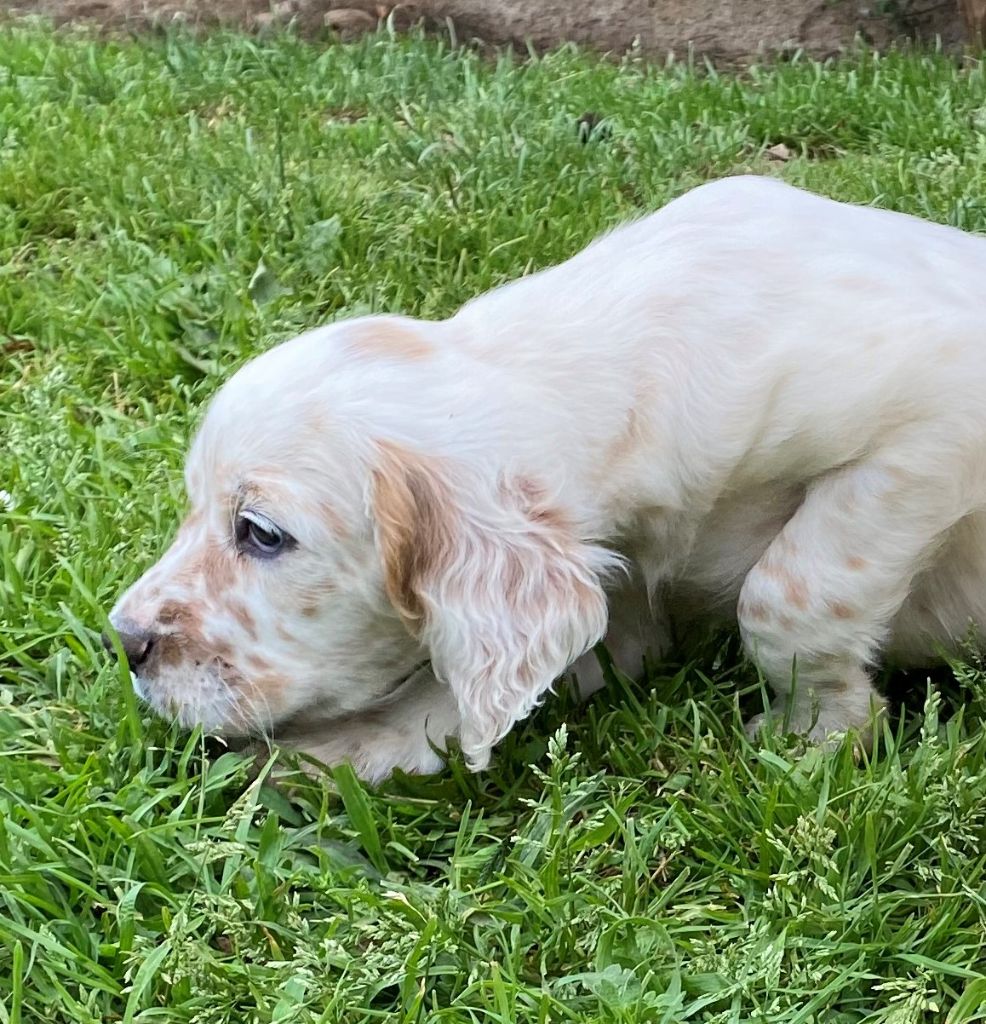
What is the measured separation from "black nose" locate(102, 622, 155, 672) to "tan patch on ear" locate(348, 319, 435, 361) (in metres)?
0.69

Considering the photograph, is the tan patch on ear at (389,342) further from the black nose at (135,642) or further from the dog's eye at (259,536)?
the black nose at (135,642)

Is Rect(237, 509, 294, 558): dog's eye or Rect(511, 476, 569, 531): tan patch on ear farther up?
Rect(511, 476, 569, 531): tan patch on ear

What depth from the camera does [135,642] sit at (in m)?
2.50

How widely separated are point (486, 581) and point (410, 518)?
0.60 feet

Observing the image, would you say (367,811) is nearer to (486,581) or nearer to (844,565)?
(486,581)

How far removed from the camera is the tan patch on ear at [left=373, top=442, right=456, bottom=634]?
7.59ft

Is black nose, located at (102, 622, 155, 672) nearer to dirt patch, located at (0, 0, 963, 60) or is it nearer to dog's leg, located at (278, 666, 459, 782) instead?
dog's leg, located at (278, 666, 459, 782)

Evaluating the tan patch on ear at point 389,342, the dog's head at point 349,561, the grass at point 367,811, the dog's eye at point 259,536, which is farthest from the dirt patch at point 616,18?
the dog's eye at point 259,536

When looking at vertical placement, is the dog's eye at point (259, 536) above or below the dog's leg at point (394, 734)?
above

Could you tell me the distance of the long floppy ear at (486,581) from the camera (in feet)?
7.61

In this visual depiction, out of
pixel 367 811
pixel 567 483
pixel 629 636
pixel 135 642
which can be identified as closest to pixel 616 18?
pixel 629 636

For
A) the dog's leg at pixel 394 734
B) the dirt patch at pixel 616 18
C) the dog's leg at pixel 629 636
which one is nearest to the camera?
the dog's leg at pixel 394 734

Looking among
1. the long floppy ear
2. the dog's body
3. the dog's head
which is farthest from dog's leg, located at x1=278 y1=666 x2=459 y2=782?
the long floppy ear

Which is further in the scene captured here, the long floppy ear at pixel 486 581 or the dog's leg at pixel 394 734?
the dog's leg at pixel 394 734
